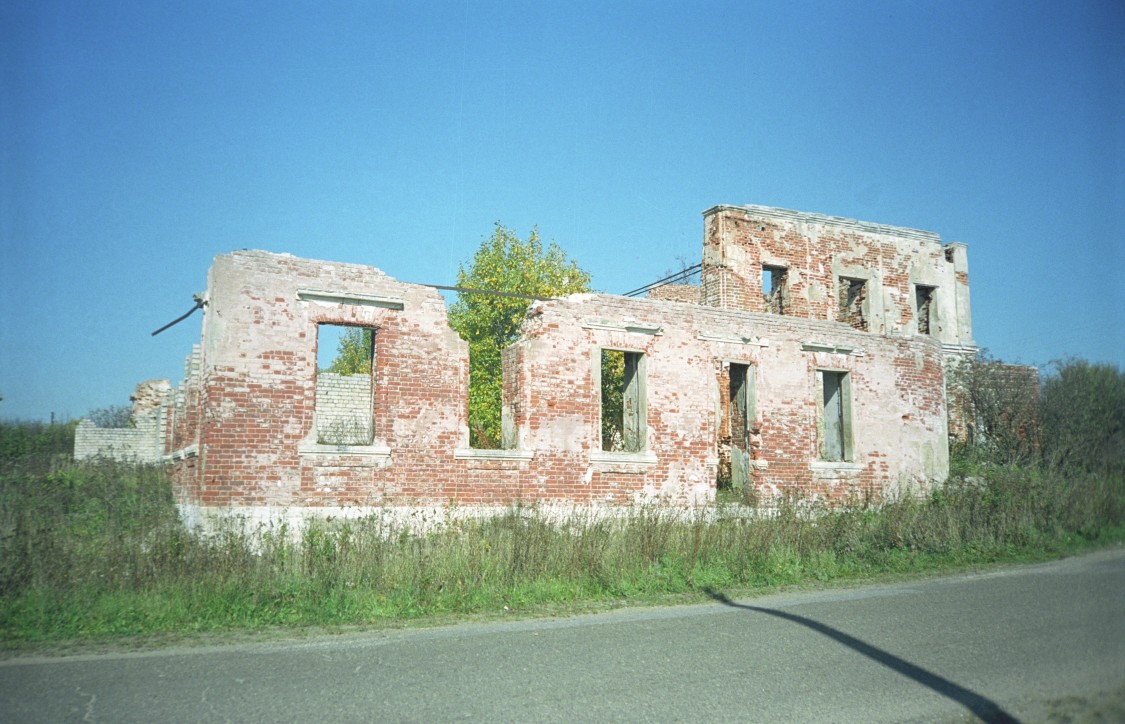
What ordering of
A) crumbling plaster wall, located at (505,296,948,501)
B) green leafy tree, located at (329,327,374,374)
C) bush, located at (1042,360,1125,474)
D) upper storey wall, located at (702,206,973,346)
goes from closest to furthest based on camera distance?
bush, located at (1042,360,1125,474), crumbling plaster wall, located at (505,296,948,501), upper storey wall, located at (702,206,973,346), green leafy tree, located at (329,327,374,374)

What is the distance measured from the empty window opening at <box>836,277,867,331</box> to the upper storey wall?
0.03 meters

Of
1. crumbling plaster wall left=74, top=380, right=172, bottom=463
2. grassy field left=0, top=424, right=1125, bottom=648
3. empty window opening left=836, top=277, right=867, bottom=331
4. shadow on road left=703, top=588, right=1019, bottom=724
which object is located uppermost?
empty window opening left=836, top=277, right=867, bottom=331

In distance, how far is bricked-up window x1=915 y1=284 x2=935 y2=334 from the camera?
26478mm

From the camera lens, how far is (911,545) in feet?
44.2

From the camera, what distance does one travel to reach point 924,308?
26.8m

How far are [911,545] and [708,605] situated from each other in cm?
574

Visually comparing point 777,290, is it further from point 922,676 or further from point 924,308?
point 922,676

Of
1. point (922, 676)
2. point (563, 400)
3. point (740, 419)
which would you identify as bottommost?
point (922, 676)

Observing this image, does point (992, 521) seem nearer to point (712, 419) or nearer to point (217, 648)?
point (712, 419)

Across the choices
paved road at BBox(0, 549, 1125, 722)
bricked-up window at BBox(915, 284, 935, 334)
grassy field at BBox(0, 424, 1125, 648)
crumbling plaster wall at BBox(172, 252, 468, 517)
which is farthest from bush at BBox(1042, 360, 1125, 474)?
crumbling plaster wall at BBox(172, 252, 468, 517)

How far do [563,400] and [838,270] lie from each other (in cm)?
1295

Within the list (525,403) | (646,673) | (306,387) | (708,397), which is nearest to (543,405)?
(525,403)

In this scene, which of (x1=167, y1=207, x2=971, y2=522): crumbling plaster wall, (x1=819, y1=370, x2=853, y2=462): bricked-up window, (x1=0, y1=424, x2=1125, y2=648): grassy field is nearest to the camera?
(x1=0, y1=424, x2=1125, y2=648): grassy field

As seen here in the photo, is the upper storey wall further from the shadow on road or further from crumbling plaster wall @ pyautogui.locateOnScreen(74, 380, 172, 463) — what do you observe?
crumbling plaster wall @ pyautogui.locateOnScreen(74, 380, 172, 463)
